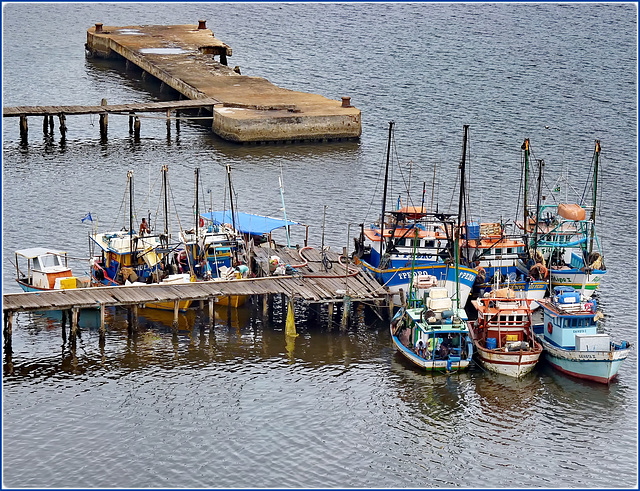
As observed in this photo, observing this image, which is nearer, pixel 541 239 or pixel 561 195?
pixel 541 239

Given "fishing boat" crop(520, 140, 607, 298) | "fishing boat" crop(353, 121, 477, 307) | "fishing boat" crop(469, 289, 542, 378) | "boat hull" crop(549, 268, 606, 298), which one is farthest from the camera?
"fishing boat" crop(520, 140, 607, 298)

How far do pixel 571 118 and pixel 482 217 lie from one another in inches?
1290

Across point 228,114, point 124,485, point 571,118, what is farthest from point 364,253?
point 571,118

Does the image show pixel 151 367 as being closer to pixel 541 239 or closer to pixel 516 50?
pixel 541 239

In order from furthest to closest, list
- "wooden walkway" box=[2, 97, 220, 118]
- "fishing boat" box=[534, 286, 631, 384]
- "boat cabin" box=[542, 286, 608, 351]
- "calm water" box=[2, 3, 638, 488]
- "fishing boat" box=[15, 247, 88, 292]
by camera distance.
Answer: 1. "wooden walkway" box=[2, 97, 220, 118]
2. "fishing boat" box=[15, 247, 88, 292]
3. "boat cabin" box=[542, 286, 608, 351]
4. "fishing boat" box=[534, 286, 631, 384]
5. "calm water" box=[2, 3, 638, 488]

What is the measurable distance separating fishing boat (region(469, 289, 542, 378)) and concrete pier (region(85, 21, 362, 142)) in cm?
4269

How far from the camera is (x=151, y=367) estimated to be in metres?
61.7

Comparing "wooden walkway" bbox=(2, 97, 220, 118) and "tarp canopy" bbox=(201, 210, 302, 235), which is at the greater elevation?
"wooden walkway" bbox=(2, 97, 220, 118)

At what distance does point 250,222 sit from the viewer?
74.6 metres

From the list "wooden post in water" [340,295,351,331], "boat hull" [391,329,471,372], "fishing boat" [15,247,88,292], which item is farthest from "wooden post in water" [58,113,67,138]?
"boat hull" [391,329,471,372]

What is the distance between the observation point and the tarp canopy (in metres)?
73.2

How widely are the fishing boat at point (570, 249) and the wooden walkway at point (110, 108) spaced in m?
41.8

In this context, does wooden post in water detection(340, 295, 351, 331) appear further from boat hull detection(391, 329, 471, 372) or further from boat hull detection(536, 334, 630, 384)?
boat hull detection(536, 334, 630, 384)

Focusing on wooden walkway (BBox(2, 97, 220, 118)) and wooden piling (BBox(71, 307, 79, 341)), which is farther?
wooden walkway (BBox(2, 97, 220, 118))
